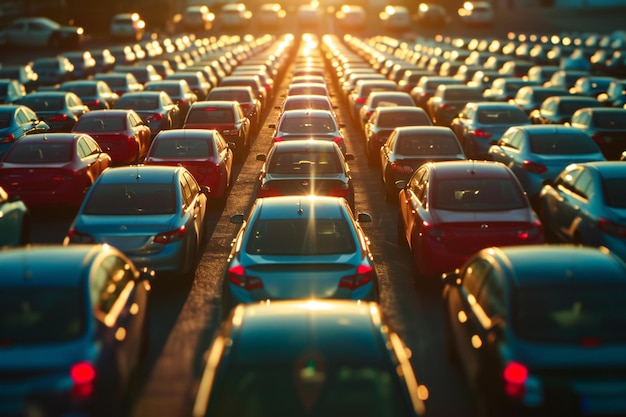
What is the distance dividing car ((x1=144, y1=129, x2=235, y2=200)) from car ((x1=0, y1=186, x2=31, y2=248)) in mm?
4001

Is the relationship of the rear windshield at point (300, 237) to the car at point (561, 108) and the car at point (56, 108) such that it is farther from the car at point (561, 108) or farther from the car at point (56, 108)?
the car at point (561, 108)

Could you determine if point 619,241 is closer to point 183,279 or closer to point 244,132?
point 183,279

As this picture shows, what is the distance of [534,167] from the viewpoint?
18.1 meters

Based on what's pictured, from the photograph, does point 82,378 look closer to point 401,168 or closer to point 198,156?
point 198,156

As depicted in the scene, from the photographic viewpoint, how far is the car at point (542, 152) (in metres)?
18.0

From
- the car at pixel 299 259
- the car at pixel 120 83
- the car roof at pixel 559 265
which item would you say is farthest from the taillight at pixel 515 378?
the car at pixel 120 83

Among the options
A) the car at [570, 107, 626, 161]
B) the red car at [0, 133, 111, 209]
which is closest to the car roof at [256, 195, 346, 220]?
the red car at [0, 133, 111, 209]

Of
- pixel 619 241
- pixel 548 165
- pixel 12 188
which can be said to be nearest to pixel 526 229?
pixel 619 241

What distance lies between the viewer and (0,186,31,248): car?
13984mm

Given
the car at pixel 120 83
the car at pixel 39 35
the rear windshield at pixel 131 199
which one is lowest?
the car at pixel 39 35

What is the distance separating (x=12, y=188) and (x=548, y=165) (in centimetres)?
914

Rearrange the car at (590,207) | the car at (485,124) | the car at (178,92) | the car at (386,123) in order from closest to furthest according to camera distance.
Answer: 1. the car at (590,207)
2. the car at (485,124)
3. the car at (386,123)
4. the car at (178,92)

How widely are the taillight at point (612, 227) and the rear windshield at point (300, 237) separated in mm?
3929

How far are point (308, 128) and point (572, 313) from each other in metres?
14.3
